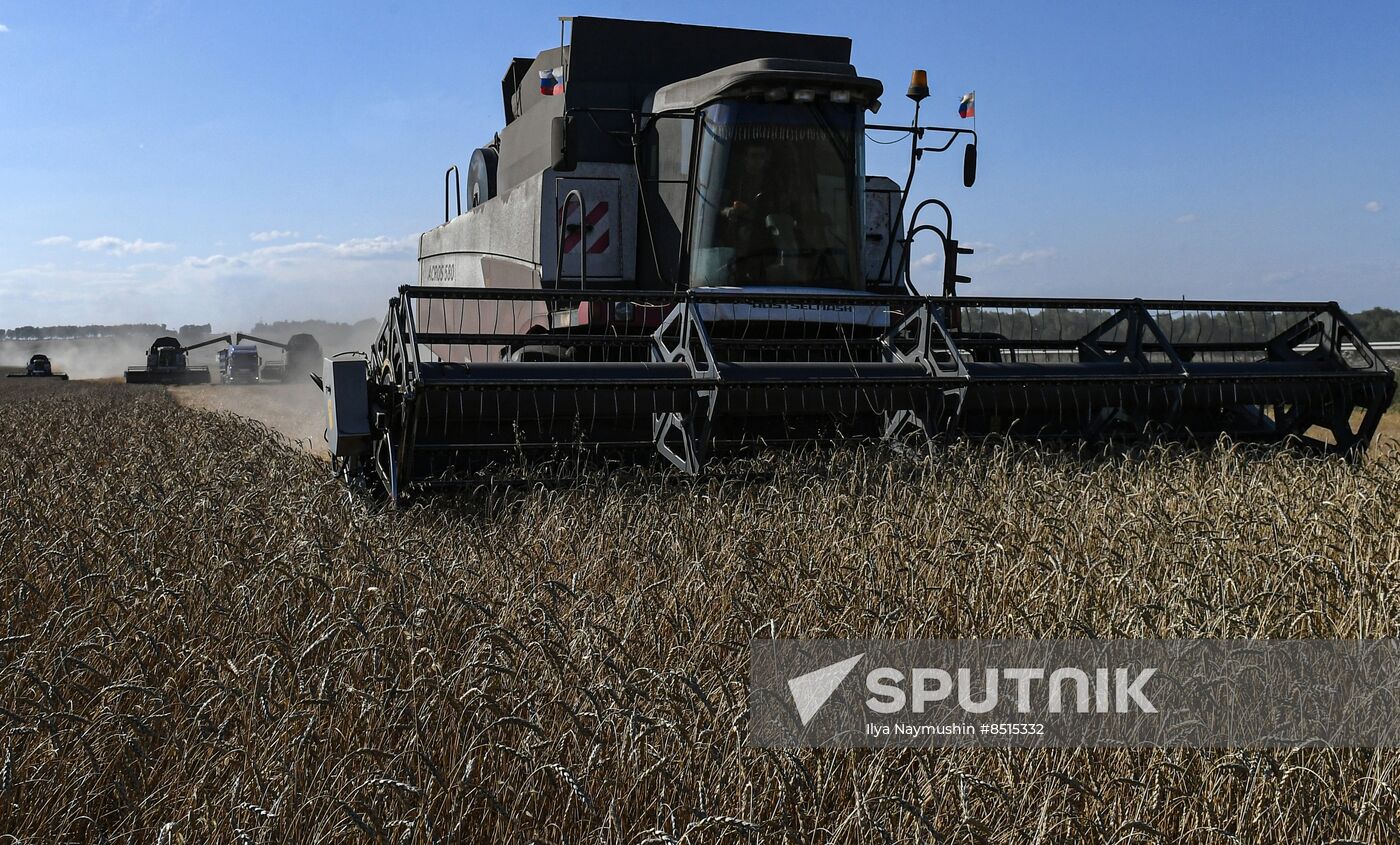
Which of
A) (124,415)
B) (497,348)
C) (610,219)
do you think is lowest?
(124,415)

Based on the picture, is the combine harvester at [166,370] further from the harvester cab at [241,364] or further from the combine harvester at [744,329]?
the combine harvester at [744,329]

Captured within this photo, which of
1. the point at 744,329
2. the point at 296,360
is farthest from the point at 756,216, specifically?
the point at 296,360

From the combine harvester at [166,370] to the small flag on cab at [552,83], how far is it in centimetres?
2853

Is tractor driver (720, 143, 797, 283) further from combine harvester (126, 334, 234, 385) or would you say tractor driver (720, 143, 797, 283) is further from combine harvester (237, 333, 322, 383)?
combine harvester (126, 334, 234, 385)

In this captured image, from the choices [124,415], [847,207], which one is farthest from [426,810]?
[124,415]

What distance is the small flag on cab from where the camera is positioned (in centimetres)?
725

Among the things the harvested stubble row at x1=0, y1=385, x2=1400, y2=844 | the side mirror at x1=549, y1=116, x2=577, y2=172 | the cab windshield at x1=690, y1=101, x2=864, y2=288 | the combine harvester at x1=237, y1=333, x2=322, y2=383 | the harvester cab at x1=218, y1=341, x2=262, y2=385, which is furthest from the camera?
the harvester cab at x1=218, y1=341, x2=262, y2=385

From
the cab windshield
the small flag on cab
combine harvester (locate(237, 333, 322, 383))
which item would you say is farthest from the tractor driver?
combine harvester (locate(237, 333, 322, 383))

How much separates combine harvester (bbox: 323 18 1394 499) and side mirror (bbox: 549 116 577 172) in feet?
0.06

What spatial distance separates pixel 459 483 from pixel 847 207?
2821 mm

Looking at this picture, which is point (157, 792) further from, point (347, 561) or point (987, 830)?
point (347, 561)

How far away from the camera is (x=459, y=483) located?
203 inches

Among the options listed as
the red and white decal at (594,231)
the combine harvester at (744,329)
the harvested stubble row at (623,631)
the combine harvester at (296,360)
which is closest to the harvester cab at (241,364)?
the combine harvester at (296,360)

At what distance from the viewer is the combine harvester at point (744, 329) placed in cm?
536
